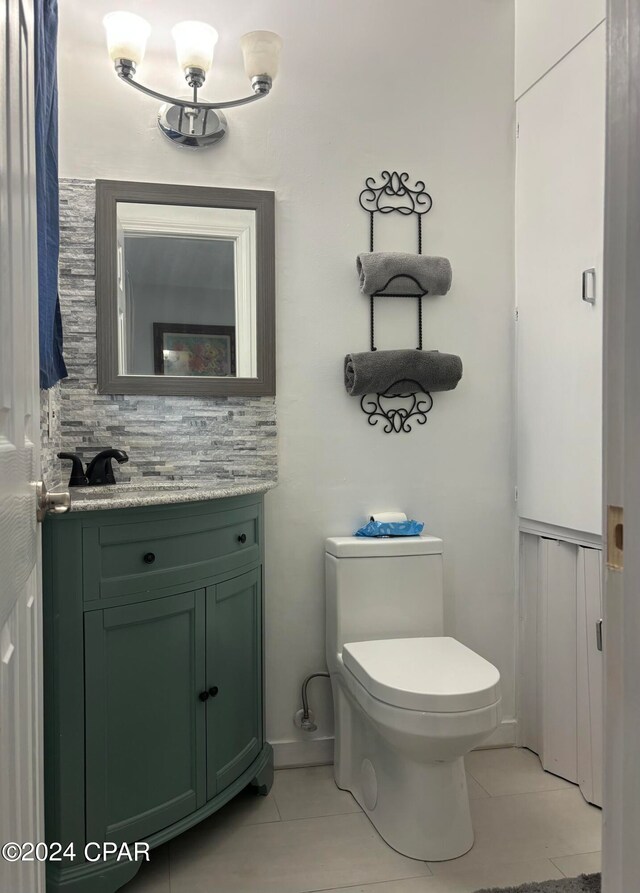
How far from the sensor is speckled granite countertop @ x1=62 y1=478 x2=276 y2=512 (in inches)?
61.1

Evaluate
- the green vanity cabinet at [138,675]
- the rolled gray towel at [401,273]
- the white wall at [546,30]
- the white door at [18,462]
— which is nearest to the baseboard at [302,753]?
the green vanity cabinet at [138,675]

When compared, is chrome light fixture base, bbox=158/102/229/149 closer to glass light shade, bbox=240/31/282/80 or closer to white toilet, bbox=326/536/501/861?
glass light shade, bbox=240/31/282/80

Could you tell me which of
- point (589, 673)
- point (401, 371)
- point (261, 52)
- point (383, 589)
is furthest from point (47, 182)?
point (589, 673)

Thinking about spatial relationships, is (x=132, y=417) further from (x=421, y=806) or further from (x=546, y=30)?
(x=546, y=30)

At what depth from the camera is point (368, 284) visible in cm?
232

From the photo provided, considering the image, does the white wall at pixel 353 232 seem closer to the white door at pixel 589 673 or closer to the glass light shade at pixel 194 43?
the glass light shade at pixel 194 43

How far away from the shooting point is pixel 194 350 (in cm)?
223

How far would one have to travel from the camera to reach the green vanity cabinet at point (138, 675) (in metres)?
1.53

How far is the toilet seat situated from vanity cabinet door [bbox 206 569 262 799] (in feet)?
0.98

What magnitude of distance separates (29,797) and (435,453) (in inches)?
71.3

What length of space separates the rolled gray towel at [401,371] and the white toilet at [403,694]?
1.71ft

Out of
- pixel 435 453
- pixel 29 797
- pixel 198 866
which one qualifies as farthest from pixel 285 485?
pixel 29 797

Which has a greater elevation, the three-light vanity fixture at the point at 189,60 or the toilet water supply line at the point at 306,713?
the three-light vanity fixture at the point at 189,60

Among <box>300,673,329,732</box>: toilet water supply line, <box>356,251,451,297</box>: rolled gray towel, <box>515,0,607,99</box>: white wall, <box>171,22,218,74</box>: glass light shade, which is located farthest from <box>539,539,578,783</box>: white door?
<box>171,22,218,74</box>: glass light shade
